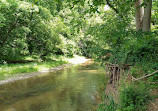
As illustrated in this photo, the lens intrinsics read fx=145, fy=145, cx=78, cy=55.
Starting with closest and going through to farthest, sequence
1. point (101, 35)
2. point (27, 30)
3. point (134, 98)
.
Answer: point (134, 98) → point (101, 35) → point (27, 30)

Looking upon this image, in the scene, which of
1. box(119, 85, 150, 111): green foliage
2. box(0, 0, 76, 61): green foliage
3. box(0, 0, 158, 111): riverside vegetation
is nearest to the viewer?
box(119, 85, 150, 111): green foliage

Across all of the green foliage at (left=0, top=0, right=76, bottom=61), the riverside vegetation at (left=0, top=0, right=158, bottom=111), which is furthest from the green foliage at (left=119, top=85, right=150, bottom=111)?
the green foliage at (left=0, top=0, right=76, bottom=61)

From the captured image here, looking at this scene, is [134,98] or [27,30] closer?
[134,98]

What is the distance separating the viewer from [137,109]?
13.4 ft

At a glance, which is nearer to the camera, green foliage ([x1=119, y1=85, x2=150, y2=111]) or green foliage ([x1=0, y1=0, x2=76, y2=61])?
green foliage ([x1=119, y1=85, x2=150, y2=111])

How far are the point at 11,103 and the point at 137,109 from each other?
636cm

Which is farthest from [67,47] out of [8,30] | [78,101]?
[78,101]

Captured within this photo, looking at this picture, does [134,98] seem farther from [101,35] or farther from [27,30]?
[27,30]

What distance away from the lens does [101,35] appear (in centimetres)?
1187

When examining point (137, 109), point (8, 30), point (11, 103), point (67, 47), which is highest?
point (8, 30)

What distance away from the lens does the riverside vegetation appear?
5.34 metres

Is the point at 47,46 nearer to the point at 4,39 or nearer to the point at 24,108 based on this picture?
the point at 4,39

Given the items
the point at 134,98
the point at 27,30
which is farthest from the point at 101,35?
the point at 27,30

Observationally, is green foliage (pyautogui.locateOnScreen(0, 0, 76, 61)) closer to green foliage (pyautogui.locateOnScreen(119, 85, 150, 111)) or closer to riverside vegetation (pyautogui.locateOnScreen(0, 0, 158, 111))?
riverside vegetation (pyautogui.locateOnScreen(0, 0, 158, 111))
